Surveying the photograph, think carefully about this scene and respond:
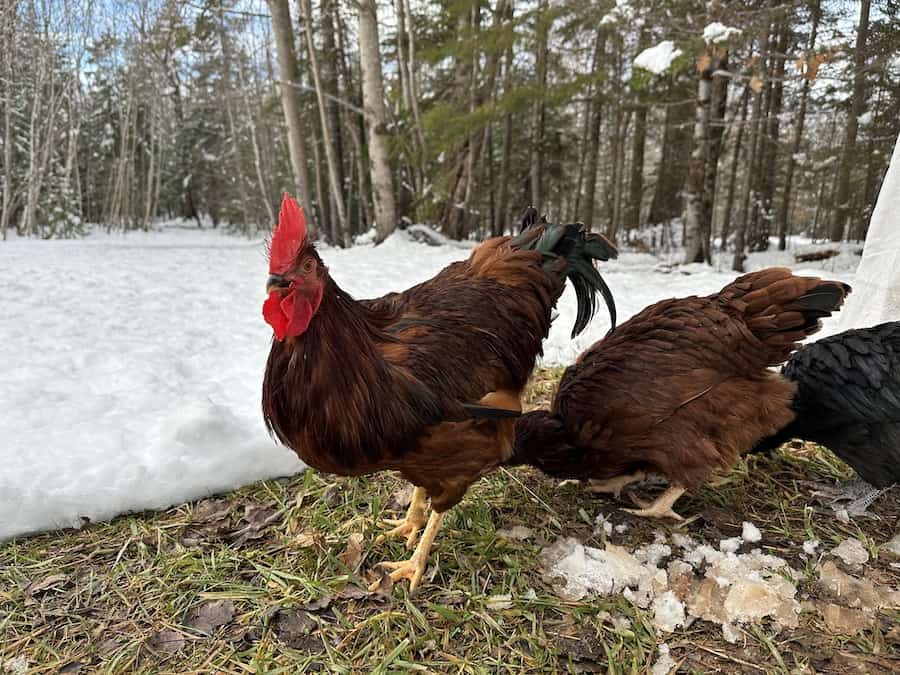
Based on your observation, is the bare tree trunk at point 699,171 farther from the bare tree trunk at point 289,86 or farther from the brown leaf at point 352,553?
the brown leaf at point 352,553

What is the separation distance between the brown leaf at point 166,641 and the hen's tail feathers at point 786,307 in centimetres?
277

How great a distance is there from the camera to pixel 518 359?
2.29 metres

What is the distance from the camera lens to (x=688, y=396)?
7.45ft

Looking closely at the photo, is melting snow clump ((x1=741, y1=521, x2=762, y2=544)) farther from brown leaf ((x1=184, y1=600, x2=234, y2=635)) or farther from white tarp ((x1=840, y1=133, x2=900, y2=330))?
brown leaf ((x1=184, y1=600, x2=234, y2=635))

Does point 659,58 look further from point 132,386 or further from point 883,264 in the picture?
point 132,386

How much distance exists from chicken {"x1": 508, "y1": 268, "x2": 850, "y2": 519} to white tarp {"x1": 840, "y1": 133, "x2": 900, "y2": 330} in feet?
4.51

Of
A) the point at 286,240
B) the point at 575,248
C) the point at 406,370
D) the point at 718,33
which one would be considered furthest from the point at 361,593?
the point at 718,33

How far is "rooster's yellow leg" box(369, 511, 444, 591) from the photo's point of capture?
207cm

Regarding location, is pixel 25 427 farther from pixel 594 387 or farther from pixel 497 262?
pixel 594 387

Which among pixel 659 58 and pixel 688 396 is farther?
pixel 659 58

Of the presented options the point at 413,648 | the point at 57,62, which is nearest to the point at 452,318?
the point at 413,648

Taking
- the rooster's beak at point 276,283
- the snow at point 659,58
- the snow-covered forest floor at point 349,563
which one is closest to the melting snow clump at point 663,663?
the snow-covered forest floor at point 349,563

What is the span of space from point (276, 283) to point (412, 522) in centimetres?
138

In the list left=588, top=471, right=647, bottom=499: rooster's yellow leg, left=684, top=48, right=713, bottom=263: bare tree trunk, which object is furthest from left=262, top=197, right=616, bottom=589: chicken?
left=684, top=48, right=713, bottom=263: bare tree trunk
